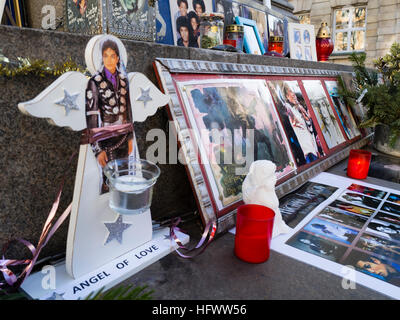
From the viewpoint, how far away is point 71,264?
0.62m

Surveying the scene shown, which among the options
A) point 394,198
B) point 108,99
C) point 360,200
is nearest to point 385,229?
point 360,200

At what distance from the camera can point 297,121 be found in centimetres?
139

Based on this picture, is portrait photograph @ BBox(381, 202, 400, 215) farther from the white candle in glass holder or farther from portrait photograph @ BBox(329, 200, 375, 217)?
the white candle in glass holder

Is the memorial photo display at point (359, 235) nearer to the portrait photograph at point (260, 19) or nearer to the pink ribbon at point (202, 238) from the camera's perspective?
the pink ribbon at point (202, 238)

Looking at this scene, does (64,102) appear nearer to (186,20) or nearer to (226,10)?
(186,20)

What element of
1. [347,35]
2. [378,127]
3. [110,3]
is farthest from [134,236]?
[347,35]

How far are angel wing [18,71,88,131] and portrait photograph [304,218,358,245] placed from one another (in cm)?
72

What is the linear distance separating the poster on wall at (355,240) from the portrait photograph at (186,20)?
0.96 meters

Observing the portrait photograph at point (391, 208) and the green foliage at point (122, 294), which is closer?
the green foliage at point (122, 294)

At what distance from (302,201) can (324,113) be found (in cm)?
82

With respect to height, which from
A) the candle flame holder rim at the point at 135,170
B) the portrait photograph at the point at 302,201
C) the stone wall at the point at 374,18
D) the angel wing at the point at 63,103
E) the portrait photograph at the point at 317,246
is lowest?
the portrait photograph at the point at 317,246

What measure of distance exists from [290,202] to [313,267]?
15.4 inches

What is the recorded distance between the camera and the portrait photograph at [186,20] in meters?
1.36

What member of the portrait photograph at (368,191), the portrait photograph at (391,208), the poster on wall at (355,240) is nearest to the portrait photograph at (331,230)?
the poster on wall at (355,240)
